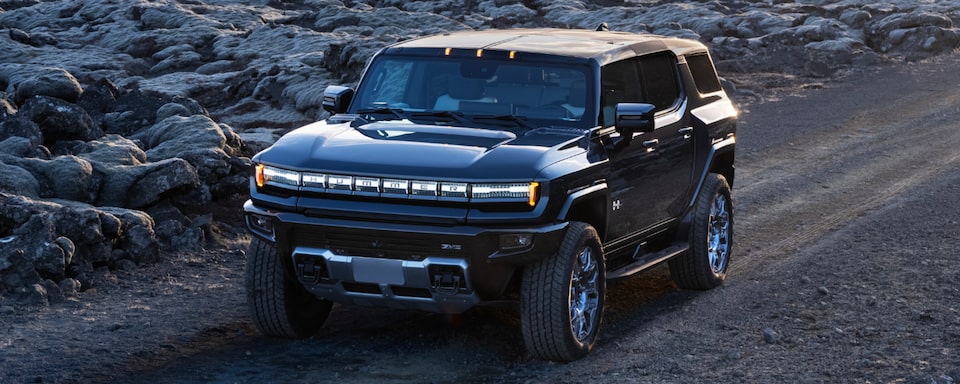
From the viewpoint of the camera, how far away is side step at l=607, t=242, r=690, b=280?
346 inches

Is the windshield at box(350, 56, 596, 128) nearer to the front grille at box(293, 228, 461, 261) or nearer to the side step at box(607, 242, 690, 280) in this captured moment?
the side step at box(607, 242, 690, 280)

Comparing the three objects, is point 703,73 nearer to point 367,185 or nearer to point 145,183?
point 367,185

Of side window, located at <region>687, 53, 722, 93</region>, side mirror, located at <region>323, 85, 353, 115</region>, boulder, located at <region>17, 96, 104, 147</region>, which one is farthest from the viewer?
boulder, located at <region>17, 96, 104, 147</region>

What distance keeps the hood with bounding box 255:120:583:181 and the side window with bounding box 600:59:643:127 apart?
0.46 metres

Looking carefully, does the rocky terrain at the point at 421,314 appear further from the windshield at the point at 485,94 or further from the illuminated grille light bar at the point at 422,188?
the windshield at the point at 485,94

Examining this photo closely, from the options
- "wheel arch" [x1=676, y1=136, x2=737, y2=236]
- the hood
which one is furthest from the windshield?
Result: "wheel arch" [x1=676, y1=136, x2=737, y2=236]

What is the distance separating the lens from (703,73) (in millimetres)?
10477

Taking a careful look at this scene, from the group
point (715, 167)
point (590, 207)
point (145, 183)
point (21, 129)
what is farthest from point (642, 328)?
point (21, 129)

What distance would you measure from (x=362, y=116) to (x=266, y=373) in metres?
1.86

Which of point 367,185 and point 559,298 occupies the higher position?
point 367,185

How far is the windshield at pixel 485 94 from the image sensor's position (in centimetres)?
862

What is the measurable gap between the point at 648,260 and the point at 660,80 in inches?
52.3

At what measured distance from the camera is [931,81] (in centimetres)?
2580

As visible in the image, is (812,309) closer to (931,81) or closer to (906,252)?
(906,252)
